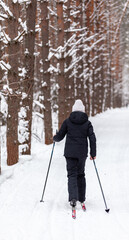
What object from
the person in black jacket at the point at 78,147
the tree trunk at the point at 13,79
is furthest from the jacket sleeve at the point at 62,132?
the tree trunk at the point at 13,79

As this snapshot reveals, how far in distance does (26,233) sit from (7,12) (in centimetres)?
558

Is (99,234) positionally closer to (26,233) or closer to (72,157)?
(26,233)

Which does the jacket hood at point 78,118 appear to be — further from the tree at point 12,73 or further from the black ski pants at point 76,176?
the tree at point 12,73

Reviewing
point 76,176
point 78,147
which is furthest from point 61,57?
point 76,176

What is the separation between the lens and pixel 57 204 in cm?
583

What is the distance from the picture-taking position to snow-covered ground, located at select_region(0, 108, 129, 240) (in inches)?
175

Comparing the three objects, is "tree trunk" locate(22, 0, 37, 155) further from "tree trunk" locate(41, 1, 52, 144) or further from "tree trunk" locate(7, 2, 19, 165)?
"tree trunk" locate(41, 1, 52, 144)

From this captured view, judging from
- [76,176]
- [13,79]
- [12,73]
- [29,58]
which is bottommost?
[76,176]

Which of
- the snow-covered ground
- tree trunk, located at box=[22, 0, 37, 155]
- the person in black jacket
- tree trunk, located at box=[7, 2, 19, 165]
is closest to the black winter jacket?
the person in black jacket

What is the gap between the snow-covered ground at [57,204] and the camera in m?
4.45

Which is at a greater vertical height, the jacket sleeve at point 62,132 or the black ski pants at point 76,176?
the jacket sleeve at point 62,132

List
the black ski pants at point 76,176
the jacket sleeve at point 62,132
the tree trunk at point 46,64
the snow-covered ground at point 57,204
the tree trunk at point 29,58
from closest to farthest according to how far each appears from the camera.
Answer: the snow-covered ground at point 57,204
the black ski pants at point 76,176
the jacket sleeve at point 62,132
the tree trunk at point 29,58
the tree trunk at point 46,64

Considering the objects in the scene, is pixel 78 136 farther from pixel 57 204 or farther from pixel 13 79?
pixel 13 79

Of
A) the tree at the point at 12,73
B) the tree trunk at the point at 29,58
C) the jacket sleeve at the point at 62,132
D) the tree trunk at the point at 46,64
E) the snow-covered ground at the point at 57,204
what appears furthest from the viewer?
the tree trunk at the point at 46,64
